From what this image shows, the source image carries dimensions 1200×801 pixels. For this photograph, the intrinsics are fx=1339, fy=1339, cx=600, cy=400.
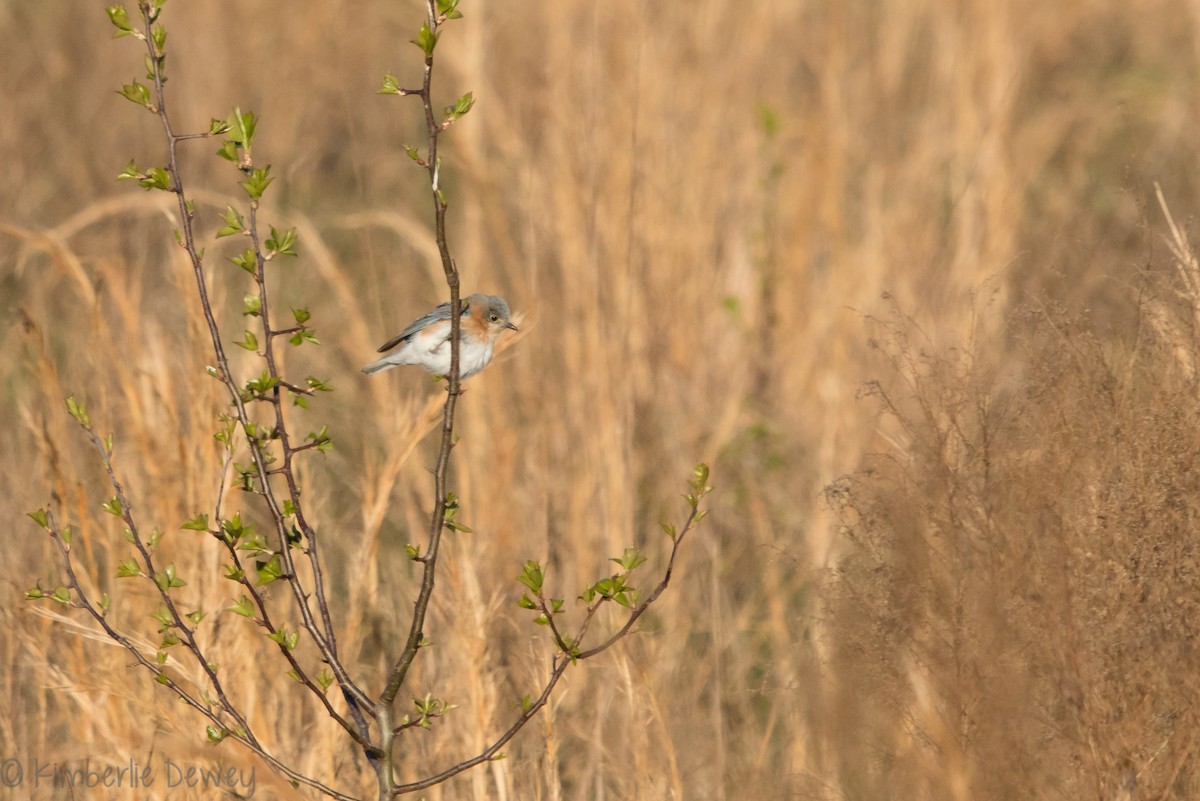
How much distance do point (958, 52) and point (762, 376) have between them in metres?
1.34

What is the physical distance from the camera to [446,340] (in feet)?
7.86

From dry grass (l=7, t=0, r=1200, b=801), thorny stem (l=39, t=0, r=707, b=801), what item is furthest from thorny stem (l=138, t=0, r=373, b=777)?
dry grass (l=7, t=0, r=1200, b=801)

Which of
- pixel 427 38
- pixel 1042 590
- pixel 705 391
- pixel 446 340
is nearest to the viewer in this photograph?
pixel 427 38

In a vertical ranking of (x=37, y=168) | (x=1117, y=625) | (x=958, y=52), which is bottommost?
(x=1117, y=625)

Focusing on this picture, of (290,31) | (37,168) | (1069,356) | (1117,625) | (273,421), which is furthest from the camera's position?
(290,31)

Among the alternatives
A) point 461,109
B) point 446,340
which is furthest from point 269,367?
point 446,340

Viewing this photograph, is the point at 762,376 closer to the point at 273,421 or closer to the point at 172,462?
the point at 273,421

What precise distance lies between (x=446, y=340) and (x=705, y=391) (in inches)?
80.9

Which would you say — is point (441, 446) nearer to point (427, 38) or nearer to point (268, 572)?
point (268, 572)

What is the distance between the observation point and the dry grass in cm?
191

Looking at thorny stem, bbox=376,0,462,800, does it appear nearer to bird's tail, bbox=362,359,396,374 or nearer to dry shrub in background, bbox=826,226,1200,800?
dry shrub in background, bbox=826,226,1200,800

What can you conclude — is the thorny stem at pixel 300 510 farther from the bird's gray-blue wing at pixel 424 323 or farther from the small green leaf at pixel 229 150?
the bird's gray-blue wing at pixel 424 323

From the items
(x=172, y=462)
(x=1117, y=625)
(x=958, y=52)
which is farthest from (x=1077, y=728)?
(x=958, y=52)

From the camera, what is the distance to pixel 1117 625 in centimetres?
183
